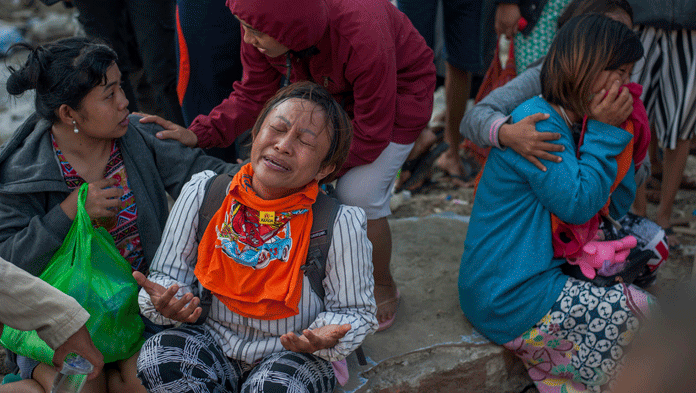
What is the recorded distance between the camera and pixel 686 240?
352 centimetres

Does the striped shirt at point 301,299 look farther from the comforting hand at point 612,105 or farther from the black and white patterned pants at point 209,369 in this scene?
the comforting hand at point 612,105

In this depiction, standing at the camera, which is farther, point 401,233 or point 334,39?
point 401,233

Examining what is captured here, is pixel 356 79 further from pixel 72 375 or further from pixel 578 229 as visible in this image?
pixel 72 375

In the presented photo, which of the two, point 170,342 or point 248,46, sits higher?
point 248,46

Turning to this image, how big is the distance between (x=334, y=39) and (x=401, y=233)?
4.53 ft

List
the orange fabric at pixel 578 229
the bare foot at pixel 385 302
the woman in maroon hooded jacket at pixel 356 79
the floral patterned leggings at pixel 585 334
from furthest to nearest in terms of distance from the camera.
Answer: the bare foot at pixel 385 302 → the orange fabric at pixel 578 229 → the floral patterned leggings at pixel 585 334 → the woman in maroon hooded jacket at pixel 356 79

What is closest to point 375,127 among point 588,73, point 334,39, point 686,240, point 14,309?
point 334,39

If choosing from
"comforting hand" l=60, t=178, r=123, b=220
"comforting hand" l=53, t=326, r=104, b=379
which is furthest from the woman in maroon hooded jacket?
"comforting hand" l=53, t=326, r=104, b=379

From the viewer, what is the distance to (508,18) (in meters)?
3.24

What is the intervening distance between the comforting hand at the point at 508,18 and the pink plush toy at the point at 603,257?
1.51 m

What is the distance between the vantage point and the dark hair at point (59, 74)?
1888 mm

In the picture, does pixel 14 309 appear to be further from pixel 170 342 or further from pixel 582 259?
pixel 582 259

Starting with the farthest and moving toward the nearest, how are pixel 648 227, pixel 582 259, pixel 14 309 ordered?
1. pixel 648 227
2. pixel 582 259
3. pixel 14 309

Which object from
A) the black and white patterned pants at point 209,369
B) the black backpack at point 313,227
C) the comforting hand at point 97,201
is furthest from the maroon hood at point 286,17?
the black and white patterned pants at point 209,369
